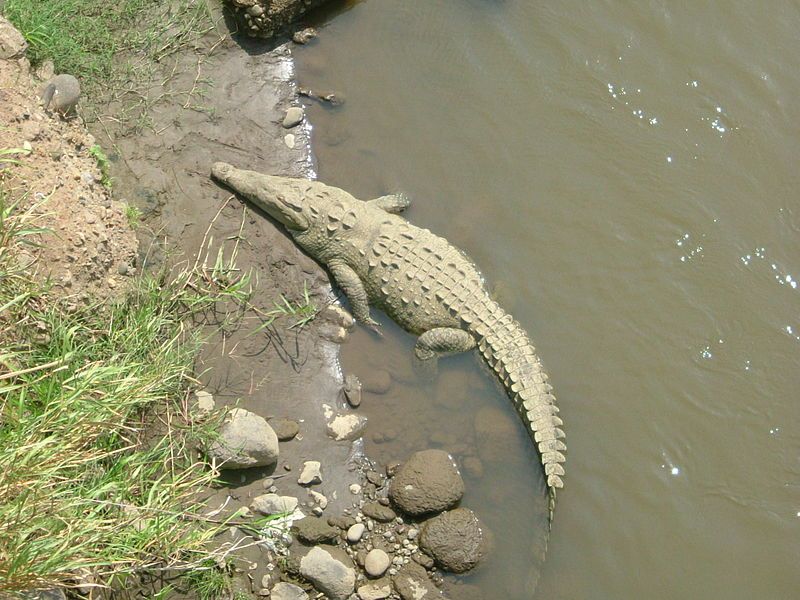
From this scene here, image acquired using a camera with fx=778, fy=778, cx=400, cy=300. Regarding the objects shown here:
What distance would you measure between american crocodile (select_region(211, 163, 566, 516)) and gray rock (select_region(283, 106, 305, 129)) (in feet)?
1.89

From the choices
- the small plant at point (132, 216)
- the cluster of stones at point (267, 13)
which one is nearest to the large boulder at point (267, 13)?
the cluster of stones at point (267, 13)

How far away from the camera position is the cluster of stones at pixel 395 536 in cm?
566

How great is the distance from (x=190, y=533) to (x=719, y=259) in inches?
186

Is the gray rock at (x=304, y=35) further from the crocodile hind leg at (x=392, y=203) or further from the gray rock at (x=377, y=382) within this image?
the gray rock at (x=377, y=382)

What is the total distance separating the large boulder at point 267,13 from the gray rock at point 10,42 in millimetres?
1792

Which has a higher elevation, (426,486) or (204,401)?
(426,486)

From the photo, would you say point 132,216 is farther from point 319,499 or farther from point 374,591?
point 374,591

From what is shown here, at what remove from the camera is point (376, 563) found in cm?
576

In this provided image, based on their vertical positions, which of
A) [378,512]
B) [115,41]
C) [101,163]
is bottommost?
[378,512]

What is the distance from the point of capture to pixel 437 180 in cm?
676

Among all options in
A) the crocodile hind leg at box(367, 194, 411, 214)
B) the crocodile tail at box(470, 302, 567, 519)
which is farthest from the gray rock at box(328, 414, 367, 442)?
the crocodile hind leg at box(367, 194, 411, 214)

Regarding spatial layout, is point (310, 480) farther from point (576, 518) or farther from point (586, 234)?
point (586, 234)

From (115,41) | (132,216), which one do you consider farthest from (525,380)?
(115,41)

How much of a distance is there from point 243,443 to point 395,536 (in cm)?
139
